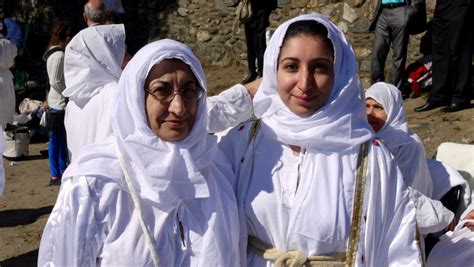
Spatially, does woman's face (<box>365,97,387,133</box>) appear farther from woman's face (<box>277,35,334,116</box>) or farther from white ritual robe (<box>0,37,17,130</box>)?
white ritual robe (<box>0,37,17,130</box>)

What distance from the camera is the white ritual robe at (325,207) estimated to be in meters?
2.40

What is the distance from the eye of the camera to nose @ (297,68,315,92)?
2.36m

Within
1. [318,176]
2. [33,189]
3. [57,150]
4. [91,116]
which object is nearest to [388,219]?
[318,176]

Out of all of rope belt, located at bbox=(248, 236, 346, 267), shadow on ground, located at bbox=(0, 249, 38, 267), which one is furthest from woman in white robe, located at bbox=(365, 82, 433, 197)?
shadow on ground, located at bbox=(0, 249, 38, 267)

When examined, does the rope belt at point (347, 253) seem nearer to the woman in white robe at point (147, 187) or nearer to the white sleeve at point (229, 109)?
the woman in white robe at point (147, 187)

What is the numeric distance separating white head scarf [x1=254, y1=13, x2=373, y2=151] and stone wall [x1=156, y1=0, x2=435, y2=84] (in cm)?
627

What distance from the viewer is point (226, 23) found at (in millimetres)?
11008

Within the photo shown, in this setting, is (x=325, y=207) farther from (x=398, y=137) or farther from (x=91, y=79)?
(x=91, y=79)

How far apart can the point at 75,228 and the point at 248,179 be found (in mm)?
667

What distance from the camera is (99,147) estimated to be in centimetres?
229

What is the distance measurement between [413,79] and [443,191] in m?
4.54

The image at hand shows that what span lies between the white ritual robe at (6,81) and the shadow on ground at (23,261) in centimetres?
211

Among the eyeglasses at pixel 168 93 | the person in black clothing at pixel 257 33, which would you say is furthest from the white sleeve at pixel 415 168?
the person in black clothing at pixel 257 33

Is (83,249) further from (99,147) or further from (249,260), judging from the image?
(249,260)
